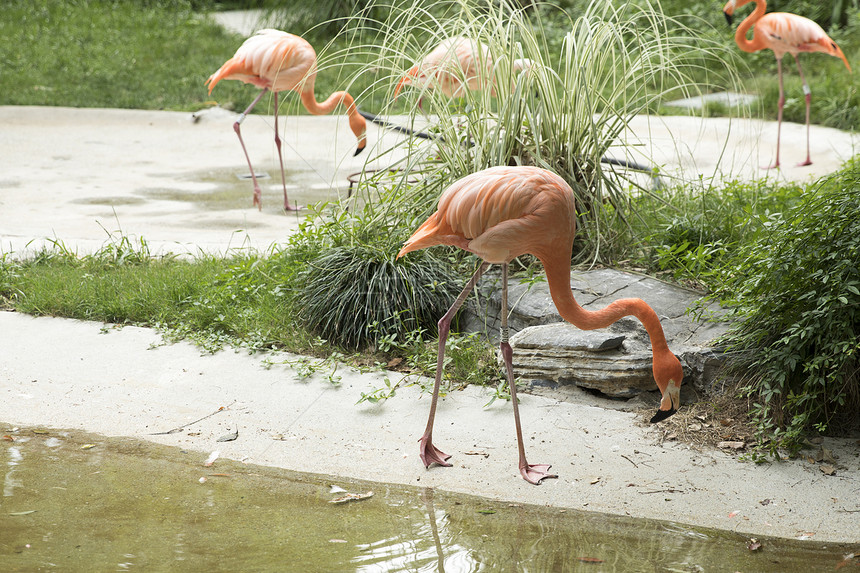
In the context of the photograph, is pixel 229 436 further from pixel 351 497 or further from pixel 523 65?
pixel 523 65

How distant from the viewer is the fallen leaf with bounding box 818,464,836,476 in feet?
10.3

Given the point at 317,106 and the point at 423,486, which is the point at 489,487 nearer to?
the point at 423,486

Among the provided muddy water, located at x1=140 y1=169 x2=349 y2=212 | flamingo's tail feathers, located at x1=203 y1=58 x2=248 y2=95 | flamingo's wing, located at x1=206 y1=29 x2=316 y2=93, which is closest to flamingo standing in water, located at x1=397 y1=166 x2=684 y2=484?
muddy water, located at x1=140 y1=169 x2=349 y2=212

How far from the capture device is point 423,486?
317 centimetres

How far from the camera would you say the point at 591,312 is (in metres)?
3.17

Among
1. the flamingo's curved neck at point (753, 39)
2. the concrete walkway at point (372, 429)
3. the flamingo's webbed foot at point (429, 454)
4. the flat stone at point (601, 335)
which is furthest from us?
the flamingo's curved neck at point (753, 39)

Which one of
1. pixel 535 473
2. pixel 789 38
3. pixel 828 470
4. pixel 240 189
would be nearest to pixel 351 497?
pixel 535 473

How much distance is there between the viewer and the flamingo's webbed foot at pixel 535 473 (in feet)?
10.4

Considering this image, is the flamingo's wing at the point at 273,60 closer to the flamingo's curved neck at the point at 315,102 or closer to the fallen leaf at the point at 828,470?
the flamingo's curved neck at the point at 315,102

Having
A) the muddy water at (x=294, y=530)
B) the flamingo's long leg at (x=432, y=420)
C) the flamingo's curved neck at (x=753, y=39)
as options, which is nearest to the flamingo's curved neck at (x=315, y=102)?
the flamingo's curved neck at (x=753, y=39)

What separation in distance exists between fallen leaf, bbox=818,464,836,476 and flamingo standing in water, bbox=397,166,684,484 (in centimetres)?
57

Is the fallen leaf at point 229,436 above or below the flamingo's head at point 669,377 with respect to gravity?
below

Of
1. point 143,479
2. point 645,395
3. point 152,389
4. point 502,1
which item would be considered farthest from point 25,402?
point 502,1

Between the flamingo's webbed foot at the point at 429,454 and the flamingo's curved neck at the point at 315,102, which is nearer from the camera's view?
the flamingo's webbed foot at the point at 429,454
